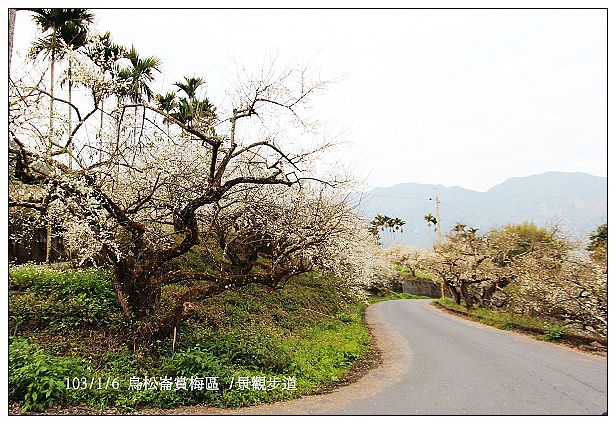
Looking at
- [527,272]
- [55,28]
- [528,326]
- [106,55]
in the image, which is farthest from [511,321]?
[55,28]

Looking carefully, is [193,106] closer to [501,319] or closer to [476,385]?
[476,385]

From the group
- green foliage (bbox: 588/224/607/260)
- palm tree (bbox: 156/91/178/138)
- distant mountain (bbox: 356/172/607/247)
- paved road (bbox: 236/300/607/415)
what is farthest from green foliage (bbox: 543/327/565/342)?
palm tree (bbox: 156/91/178/138)

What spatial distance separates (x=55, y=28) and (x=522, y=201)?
981cm

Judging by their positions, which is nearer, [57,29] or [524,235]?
[57,29]

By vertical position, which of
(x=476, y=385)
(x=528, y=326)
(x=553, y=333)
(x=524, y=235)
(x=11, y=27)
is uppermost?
(x=11, y=27)

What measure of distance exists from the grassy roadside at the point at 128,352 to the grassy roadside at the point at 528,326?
324cm

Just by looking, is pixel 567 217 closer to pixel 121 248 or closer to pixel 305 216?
pixel 305 216

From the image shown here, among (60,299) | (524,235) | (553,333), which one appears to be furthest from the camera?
(524,235)

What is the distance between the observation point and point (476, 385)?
5.33m

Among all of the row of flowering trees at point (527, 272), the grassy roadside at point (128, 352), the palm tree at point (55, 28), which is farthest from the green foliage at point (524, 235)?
the palm tree at point (55, 28)

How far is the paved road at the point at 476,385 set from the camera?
457cm

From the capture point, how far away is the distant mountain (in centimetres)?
623

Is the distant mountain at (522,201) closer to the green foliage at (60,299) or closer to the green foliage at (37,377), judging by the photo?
the green foliage at (60,299)

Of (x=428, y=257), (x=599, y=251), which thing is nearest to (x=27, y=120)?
(x=599, y=251)
